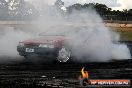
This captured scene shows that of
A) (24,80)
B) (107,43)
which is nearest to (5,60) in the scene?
(107,43)

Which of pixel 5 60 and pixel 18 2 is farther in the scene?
pixel 18 2

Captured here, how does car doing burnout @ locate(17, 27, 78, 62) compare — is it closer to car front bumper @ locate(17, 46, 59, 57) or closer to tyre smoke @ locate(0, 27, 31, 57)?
car front bumper @ locate(17, 46, 59, 57)

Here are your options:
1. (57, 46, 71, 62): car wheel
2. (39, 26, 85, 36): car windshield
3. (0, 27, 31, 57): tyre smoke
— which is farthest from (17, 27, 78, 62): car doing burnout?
(0, 27, 31, 57): tyre smoke

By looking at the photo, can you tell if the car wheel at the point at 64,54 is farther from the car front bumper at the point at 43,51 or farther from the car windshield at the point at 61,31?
the car windshield at the point at 61,31

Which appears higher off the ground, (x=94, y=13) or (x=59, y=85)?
(x=94, y=13)

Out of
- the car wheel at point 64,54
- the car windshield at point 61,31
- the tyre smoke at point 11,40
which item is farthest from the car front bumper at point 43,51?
the tyre smoke at point 11,40

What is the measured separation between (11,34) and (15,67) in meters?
8.14

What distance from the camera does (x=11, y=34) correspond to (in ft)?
72.3

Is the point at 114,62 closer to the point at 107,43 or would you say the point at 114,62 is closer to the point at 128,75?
the point at 107,43

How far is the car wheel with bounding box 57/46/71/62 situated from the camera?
1534 centimetres

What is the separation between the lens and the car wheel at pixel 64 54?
1534 cm

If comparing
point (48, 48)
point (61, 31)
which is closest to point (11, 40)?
point (61, 31)

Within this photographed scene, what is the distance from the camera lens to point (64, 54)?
15422mm

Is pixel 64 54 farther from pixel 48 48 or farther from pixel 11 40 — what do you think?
pixel 11 40
